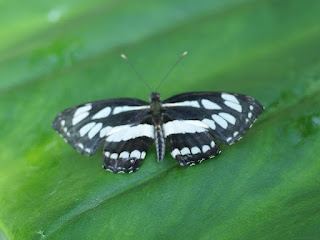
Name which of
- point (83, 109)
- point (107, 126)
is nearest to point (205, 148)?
point (107, 126)

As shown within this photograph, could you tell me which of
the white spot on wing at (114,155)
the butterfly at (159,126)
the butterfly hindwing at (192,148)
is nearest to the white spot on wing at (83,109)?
the butterfly at (159,126)

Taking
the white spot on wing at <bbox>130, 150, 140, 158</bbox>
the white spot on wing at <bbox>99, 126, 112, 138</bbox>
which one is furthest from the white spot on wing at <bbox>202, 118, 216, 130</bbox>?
the white spot on wing at <bbox>99, 126, 112, 138</bbox>

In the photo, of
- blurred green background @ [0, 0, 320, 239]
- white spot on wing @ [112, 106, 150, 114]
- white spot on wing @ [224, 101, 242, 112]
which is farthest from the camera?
white spot on wing @ [112, 106, 150, 114]

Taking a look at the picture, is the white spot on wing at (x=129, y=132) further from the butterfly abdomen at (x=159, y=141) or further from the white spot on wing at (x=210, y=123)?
the white spot on wing at (x=210, y=123)

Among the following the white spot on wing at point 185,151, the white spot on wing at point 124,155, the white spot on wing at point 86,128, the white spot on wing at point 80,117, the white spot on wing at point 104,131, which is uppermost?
the white spot on wing at point 80,117

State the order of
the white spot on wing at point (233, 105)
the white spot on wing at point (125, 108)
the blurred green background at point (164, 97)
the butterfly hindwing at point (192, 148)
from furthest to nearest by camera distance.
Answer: the white spot on wing at point (125, 108), the white spot on wing at point (233, 105), the butterfly hindwing at point (192, 148), the blurred green background at point (164, 97)

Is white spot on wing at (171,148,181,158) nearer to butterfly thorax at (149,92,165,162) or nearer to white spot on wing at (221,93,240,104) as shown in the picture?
butterfly thorax at (149,92,165,162)
